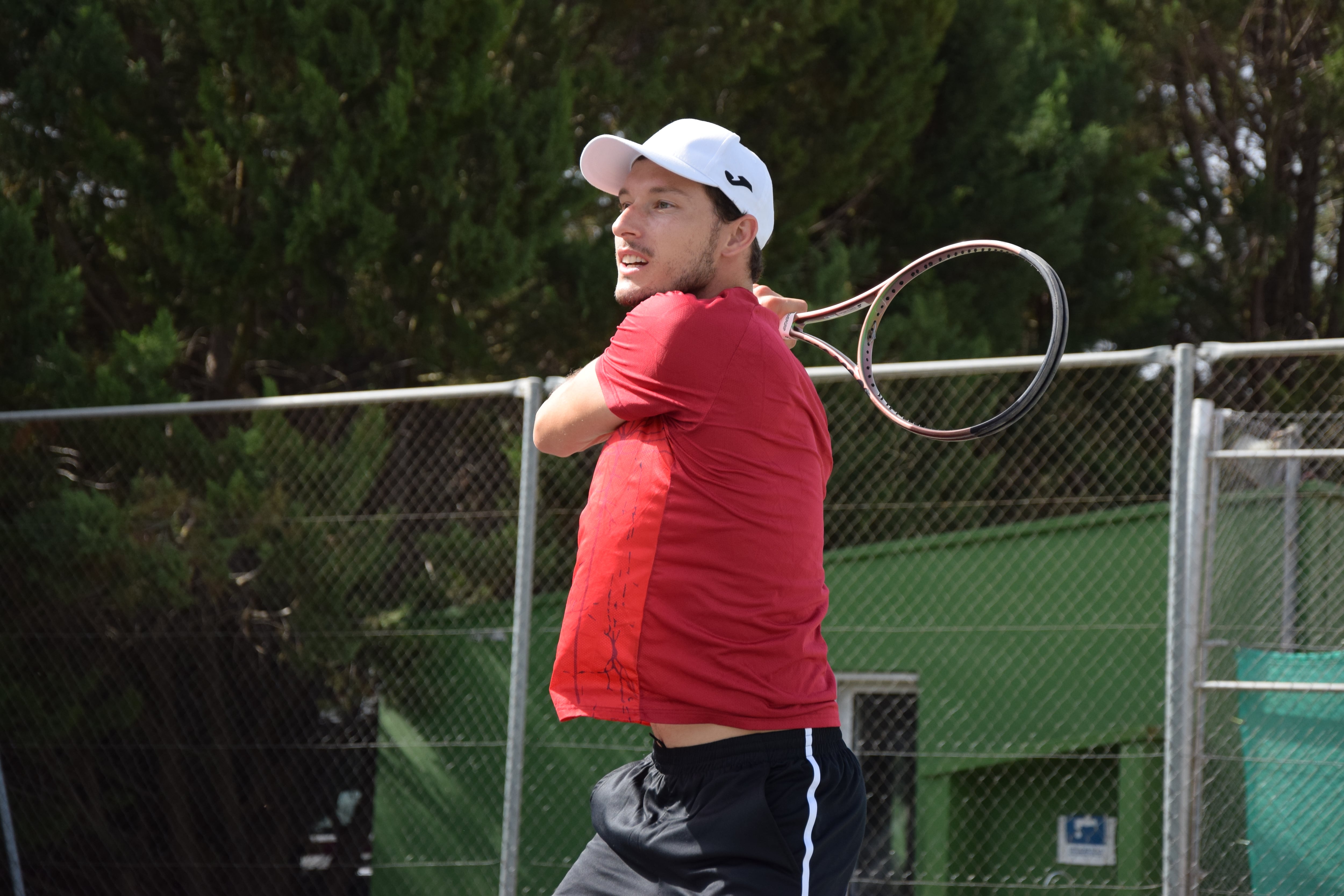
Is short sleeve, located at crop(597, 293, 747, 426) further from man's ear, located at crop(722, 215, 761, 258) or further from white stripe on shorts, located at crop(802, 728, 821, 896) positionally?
white stripe on shorts, located at crop(802, 728, 821, 896)

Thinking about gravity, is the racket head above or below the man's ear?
below

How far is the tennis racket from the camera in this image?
2.43 meters

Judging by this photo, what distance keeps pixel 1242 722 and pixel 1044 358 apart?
2800mm

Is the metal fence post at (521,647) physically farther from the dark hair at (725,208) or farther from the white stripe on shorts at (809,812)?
the white stripe on shorts at (809,812)

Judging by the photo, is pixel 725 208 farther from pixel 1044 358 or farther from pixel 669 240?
pixel 1044 358

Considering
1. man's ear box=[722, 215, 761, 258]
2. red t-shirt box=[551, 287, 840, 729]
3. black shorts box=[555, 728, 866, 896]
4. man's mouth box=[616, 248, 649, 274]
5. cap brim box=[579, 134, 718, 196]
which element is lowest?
black shorts box=[555, 728, 866, 896]

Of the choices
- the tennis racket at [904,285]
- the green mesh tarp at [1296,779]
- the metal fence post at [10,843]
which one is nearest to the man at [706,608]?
the tennis racket at [904,285]

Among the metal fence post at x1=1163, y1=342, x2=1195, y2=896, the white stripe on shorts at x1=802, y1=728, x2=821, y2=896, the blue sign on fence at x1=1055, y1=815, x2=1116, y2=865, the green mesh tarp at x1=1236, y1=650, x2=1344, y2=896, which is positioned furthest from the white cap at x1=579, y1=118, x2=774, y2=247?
the blue sign on fence at x1=1055, y1=815, x2=1116, y2=865

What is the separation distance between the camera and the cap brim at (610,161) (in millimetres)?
2449

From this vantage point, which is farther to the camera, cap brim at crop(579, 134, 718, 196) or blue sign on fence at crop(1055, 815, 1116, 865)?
blue sign on fence at crop(1055, 815, 1116, 865)

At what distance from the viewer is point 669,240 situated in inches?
94.1

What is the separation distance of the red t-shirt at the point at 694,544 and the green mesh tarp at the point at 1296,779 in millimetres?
3180

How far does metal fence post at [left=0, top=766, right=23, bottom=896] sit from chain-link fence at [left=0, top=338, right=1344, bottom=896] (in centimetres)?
57

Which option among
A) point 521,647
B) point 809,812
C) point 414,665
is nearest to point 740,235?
point 809,812
